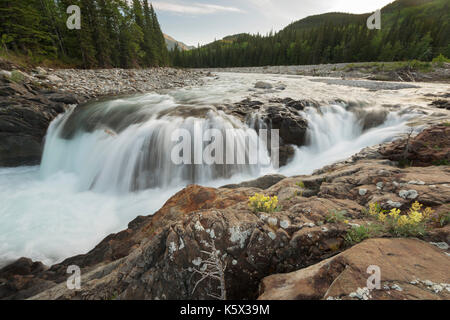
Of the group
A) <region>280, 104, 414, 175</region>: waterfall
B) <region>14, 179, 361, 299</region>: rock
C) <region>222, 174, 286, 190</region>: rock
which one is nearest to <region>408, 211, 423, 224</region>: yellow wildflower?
<region>14, 179, 361, 299</region>: rock

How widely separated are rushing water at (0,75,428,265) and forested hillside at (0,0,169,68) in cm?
1721

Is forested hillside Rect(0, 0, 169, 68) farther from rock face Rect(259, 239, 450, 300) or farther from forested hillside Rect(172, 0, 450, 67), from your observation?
forested hillside Rect(172, 0, 450, 67)

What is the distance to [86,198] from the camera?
24.5 ft

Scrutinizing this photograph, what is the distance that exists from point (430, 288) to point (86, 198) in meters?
9.72

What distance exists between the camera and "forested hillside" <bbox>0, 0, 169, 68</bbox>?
19.4 metres

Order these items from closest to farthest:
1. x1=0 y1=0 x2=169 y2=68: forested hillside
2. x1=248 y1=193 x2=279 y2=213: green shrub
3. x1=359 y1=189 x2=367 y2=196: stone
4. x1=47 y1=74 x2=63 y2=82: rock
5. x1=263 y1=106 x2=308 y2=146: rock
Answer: x1=248 y1=193 x2=279 y2=213: green shrub < x1=359 y1=189 x2=367 y2=196: stone < x1=263 y1=106 x2=308 y2=146: rock < x1=47 y1=74 x2=63 y2=82: rock < x1=0 y1=0 x2=169 y2=68: forested hillside

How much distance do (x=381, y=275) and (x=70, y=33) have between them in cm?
3883

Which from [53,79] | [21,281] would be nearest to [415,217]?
[21,281]

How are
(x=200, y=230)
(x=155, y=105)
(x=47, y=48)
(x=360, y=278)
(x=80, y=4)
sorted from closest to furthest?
(x=360, y=278), (x=200, y=230), (x=155, y=105), (x=47, y=48), (x=80, y=4)

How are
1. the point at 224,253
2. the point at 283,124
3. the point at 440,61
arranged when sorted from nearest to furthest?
1. the point at 224,253
2. the point at 283,124
3. the point at 440,61

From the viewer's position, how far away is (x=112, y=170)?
328 inches

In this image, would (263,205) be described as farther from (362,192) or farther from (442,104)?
(442,104)

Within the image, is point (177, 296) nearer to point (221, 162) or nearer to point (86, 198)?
point (221, 162)

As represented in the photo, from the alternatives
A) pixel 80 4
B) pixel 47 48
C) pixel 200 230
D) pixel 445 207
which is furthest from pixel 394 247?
pixel 80 4
